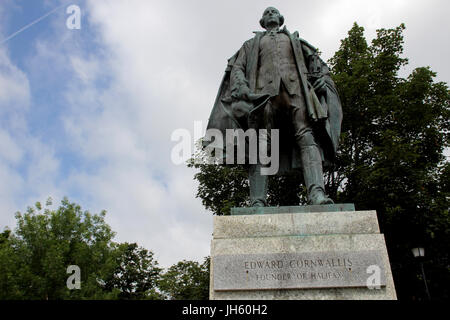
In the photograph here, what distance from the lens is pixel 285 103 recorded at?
596 cm

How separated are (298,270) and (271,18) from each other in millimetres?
4425

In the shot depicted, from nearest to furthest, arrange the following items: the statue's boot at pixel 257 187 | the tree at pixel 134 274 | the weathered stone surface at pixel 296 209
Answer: the weathered stone surface at pixel 296 209, the statue's boot at pixel 257 187, the tree at pixel 134 274

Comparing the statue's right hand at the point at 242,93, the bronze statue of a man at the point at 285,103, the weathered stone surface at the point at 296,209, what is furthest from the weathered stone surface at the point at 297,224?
the statue's right hand at the point at 242,93

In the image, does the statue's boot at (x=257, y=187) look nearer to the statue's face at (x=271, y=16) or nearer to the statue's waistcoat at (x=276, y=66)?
the statue's waistcoat at (x=276, y=66)

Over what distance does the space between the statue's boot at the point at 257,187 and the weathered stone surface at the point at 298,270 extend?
1158 millimetres

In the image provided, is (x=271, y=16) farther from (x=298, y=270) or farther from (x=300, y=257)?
(x=298, y=270)

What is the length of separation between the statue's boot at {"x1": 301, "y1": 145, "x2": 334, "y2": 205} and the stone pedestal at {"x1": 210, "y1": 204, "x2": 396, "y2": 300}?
50 centimetres

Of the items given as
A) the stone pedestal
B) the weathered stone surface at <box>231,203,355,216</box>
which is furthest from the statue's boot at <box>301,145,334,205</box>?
the stone pedestal

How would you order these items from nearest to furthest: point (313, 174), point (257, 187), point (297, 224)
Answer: point (297, 224) → point (313, 174) → point (257, 187)

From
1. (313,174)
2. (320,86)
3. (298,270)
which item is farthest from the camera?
(320,86)

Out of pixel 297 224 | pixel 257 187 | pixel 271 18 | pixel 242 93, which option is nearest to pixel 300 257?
pixel 297 224

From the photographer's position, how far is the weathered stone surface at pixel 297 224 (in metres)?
4.65

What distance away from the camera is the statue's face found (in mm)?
6868
